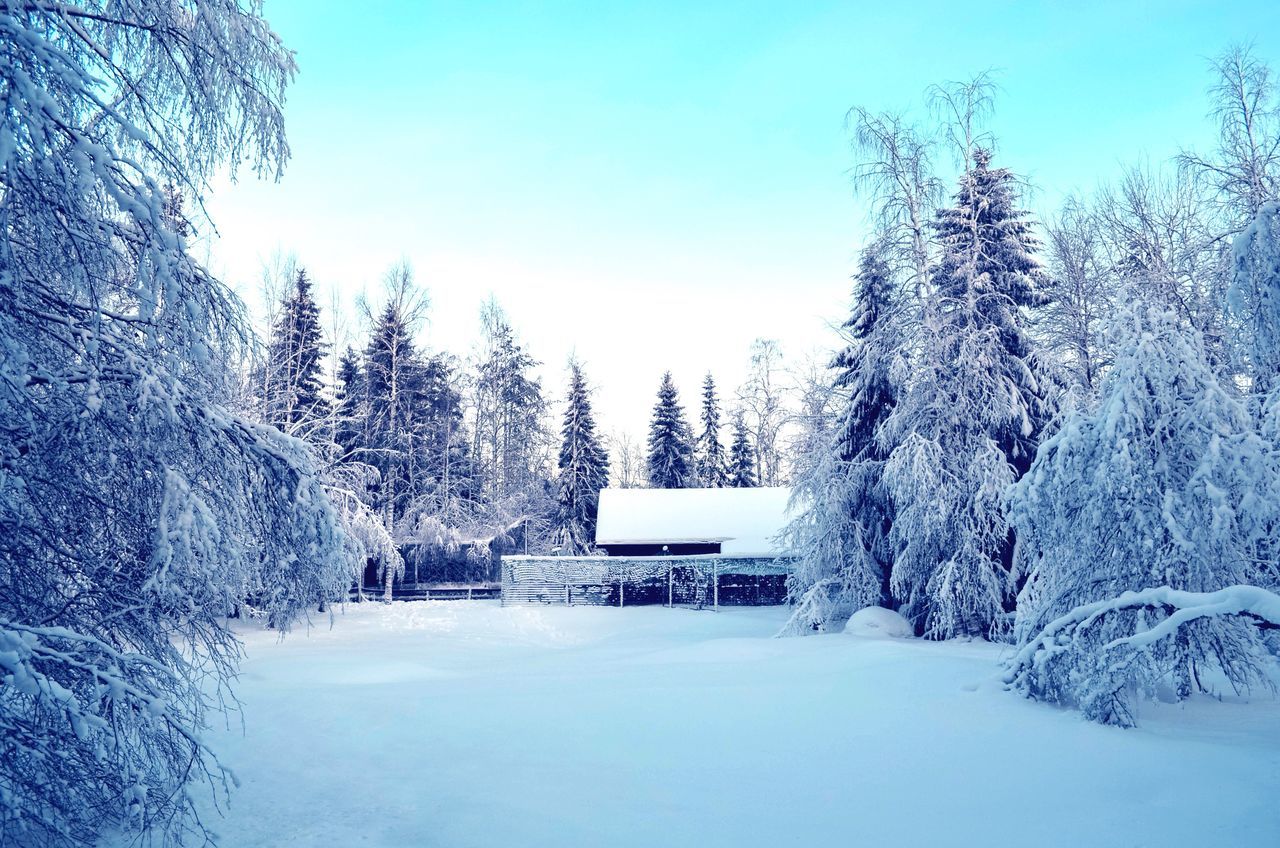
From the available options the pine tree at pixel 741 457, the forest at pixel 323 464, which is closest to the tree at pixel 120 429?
the forest at pixel 323 464

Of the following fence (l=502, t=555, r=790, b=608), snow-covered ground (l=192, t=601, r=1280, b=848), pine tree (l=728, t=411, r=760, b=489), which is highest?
pine tree (l=728, t=411, r=760, b=489)

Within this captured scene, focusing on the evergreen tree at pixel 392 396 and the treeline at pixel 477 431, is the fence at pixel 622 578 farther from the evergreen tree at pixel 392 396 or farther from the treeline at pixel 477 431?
the evergreen tree at pixel 392 396

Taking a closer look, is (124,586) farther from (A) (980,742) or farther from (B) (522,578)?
(B) (522,578)

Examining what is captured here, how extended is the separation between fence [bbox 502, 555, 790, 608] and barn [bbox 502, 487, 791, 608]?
0.11ft

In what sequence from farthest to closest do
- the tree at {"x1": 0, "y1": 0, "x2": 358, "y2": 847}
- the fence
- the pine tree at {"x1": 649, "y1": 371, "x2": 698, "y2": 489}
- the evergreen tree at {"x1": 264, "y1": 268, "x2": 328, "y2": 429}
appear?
the pine tree at {"x1": 649, "y1": 371, "x2": 698, "y2": 489}
the fence
the evergreen tree at {"x1": 264, "y1": 268, "x2": 328, "y2": 429}
the tree at {"x1": 0, "y1": 0, "x2": 358, "y2": 847}

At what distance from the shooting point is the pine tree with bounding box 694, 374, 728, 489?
44219 mm

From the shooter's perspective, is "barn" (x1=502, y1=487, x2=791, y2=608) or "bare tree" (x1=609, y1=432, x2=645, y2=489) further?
"bare tree" (x1=609, y1=432, x2=645, y2=489)

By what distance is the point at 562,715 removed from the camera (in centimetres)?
827

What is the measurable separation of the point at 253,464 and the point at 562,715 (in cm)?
447

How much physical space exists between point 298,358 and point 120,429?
24.8m

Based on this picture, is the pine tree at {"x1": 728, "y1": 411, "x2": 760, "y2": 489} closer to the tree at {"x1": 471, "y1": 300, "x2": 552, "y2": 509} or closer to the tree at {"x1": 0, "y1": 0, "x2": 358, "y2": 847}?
the tree at {"x1": 471, "y1": 300, "x2": 552, "y2": 509}

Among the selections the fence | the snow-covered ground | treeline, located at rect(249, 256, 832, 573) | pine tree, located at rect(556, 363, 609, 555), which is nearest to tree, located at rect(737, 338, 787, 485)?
treeline, located at rect(249, 256, 832, 573)

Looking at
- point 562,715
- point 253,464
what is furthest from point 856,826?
point 253,464

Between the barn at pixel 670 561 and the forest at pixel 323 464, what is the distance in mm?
8196
